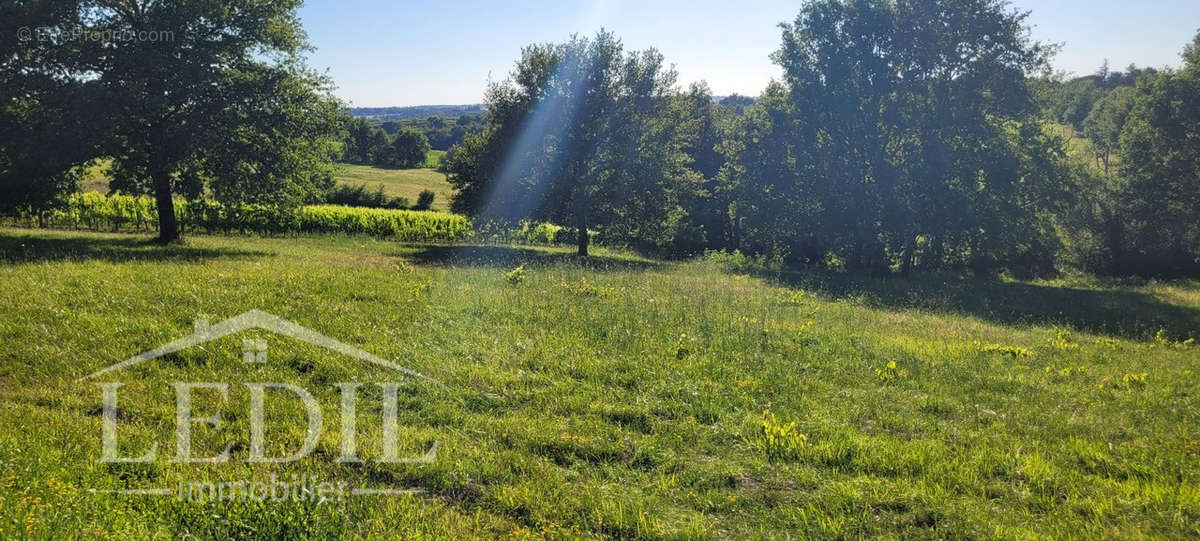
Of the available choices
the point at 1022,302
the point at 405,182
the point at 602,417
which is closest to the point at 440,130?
the point at 405,182

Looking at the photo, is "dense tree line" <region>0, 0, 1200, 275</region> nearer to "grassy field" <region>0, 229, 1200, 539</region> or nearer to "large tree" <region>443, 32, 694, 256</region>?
"large tree" <region>443, 32, 694, 256</region>

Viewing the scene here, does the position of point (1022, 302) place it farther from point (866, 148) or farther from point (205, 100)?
point (205, 100)

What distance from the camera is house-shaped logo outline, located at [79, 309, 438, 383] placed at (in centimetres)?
823

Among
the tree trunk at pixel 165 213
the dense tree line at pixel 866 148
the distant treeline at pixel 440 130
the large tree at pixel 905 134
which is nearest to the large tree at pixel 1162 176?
the dense tree line at pixel 866 148

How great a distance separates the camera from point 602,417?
739cm

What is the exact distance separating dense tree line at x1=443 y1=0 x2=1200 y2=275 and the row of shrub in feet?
25.9

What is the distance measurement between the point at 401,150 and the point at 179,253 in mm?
94691

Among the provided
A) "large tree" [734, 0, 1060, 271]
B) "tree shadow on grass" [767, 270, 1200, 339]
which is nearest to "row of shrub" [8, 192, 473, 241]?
"large tree" [734, 0, 1060, 271]

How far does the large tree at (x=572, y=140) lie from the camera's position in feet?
107

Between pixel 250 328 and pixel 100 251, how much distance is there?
480 inches

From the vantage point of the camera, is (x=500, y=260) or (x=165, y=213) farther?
(x=500, y=260)

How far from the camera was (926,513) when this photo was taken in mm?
5246

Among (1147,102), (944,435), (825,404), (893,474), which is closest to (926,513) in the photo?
(893,474)

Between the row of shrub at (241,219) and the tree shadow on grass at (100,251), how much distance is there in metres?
3.40
